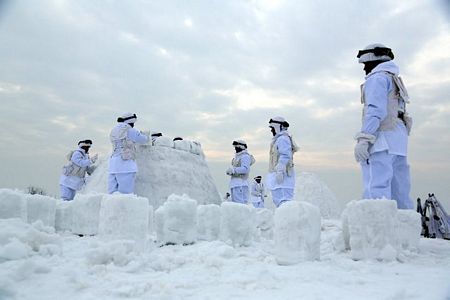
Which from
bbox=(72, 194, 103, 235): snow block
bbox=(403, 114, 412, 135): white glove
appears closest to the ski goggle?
bbox=(403, 114, 412, 135): white glove

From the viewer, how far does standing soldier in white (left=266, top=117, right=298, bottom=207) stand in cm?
674

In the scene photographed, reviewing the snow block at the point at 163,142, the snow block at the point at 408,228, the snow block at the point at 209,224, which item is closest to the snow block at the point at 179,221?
the snow block at the point at 209,224

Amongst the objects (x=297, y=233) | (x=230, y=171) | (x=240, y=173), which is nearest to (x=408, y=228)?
(x=297, y=233)

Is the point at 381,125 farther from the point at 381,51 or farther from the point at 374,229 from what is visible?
the point at 374,229

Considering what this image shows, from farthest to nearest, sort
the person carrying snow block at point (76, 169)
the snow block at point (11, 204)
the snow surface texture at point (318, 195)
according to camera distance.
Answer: the snow surface texture at point (318, 195)
the person carrying snow block at point (76, 169)
the snow block at point (11, 204)

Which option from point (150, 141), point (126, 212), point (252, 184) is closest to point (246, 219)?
point (126, 212)

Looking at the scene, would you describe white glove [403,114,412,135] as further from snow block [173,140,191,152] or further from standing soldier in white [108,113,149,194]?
snow block [173,140,191,152]

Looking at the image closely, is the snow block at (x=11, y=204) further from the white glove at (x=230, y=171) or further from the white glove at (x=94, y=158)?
the white glove at (x=230, y=171)

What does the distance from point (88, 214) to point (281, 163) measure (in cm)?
297

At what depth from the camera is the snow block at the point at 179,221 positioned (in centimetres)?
471

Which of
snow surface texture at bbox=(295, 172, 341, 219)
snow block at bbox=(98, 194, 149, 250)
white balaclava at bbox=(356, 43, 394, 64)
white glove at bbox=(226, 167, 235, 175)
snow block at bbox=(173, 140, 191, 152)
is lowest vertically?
snow block at bbox=(98, 194, 149, 250)

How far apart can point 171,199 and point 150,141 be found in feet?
10.6

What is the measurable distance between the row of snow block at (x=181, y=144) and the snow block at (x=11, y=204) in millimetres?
3445

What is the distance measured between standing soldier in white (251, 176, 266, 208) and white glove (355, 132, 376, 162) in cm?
1187
